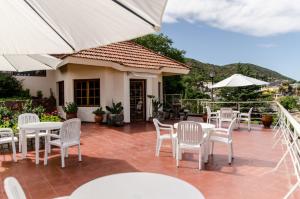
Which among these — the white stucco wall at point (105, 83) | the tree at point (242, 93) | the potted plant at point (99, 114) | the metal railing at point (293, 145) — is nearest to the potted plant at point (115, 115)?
the potted plant at point (99, 114)

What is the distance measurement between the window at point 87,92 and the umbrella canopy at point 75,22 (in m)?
10.8

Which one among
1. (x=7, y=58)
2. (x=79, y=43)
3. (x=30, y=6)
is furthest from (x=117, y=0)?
(x=7, y=58)

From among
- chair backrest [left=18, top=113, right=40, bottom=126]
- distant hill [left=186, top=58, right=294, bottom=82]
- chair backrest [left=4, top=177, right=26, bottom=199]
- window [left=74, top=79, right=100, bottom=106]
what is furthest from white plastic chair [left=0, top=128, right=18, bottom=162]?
distant hill [left=186, top=58, right=294, bottom=82]

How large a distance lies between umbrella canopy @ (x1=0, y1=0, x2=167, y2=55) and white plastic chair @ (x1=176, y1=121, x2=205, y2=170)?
A: 3.66m

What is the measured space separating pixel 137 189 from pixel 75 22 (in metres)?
1.49

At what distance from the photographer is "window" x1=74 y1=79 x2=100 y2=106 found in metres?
13.4

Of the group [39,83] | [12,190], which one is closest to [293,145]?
[12,190]

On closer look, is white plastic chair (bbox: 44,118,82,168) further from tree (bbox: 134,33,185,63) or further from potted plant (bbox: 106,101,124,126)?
tree (bbox: 134,33,185,63)

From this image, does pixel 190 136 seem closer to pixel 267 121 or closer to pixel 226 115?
pixel 226 115

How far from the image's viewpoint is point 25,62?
5.80 m

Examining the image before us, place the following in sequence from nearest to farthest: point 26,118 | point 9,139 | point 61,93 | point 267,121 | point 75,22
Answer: point 75,22 → point 9,139 → point 26,118 → point 267,121 → point 61,93

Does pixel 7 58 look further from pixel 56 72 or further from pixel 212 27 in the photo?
pixel 212 27

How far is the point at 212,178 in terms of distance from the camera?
16.5ft

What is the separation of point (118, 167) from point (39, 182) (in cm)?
167
